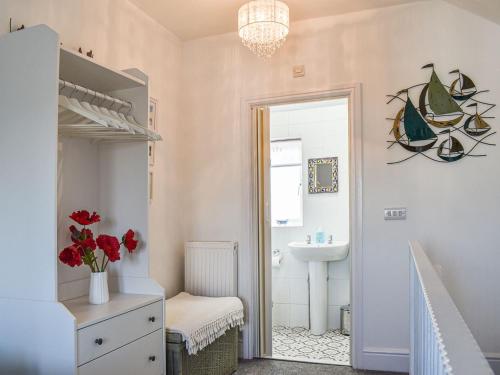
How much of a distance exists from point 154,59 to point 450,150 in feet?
7.57

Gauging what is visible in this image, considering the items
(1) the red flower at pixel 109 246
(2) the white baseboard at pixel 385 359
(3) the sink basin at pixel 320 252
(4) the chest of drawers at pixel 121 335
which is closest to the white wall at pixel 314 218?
(3) the sink basin at pixel 320 252

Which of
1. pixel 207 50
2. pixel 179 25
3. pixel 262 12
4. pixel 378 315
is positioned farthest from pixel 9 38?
pixel 378 315

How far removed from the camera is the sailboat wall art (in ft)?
9.35

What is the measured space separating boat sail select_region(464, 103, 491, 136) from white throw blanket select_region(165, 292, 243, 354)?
209 centimetres

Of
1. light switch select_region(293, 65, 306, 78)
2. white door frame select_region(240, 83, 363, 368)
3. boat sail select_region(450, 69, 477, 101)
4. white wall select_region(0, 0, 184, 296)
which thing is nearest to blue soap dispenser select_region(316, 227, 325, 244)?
white door frame select_region(240, 83, 363, 368)

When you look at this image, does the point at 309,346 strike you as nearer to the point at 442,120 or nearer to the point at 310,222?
the point at 310,222

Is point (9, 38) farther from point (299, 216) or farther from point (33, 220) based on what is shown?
point (299, 216)

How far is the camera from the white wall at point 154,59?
235 centimetres

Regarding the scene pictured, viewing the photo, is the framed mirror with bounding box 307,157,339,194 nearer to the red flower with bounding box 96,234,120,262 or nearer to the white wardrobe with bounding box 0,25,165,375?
the white wardrobe with bounding box 0,25,165,375

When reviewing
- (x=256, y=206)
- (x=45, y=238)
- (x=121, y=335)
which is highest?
(x=256, y=206)

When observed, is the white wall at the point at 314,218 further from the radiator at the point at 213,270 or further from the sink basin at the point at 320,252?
the radiator at the point at 213,270

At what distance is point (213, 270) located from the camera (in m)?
3.29

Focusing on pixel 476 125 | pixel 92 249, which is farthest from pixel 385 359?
pixel 92 249

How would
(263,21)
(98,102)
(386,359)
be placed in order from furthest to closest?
(386,359), (263,21), (98,102)
